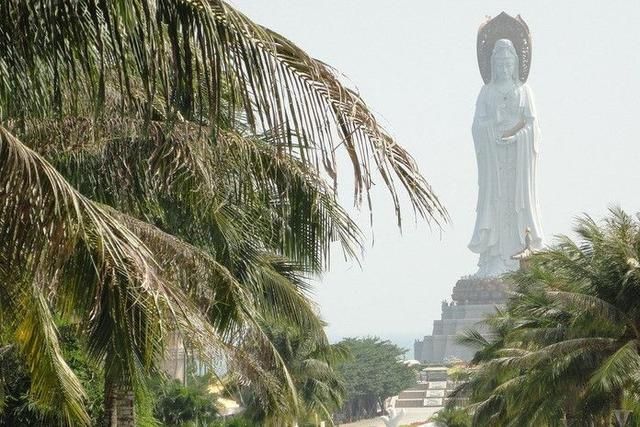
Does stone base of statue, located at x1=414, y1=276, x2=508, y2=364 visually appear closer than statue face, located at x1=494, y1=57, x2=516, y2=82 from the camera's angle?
No

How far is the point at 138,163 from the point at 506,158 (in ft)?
277

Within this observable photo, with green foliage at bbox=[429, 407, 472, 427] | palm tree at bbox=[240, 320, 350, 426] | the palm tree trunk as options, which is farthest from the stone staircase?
the palm tree trunk

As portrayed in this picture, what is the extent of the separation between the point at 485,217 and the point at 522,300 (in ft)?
217

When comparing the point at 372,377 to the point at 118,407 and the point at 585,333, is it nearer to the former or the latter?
the point at 585,333

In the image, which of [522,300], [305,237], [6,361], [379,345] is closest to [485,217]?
[379,345]

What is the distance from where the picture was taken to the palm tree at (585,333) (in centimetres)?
2398

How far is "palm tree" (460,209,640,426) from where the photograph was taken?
944 inches

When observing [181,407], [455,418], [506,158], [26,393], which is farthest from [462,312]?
[26,393]

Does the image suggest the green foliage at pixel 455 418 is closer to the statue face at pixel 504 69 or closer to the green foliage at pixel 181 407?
the green foliage at pixel 181 407

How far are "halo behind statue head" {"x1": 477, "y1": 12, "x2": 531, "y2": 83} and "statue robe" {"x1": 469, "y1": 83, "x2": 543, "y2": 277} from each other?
2.47 metres

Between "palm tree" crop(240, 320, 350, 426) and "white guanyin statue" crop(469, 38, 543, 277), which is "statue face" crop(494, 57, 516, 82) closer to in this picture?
"white guanyin statue" crop(469, 38, 543, 277)

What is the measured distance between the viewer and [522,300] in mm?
30906

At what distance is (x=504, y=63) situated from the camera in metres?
93.4

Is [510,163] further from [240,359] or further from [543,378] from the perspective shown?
[240,359]
